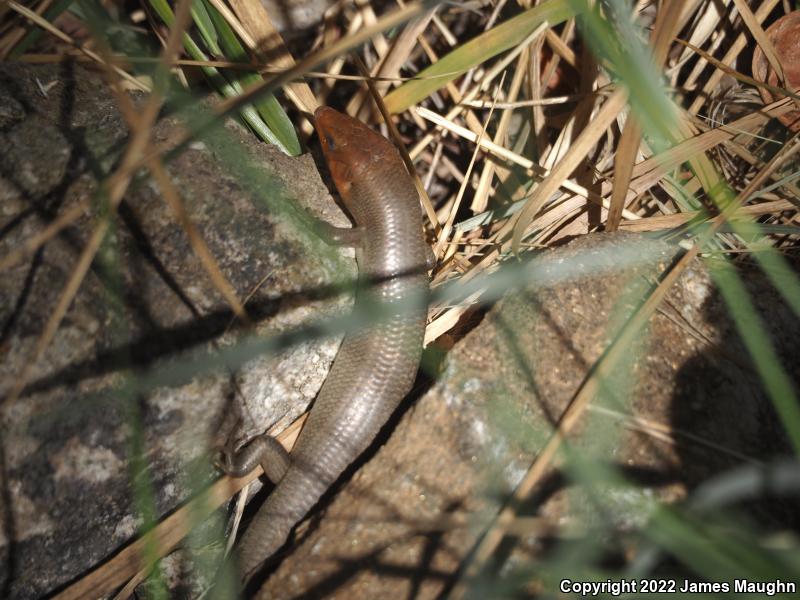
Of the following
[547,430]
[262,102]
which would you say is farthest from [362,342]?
[262,102]

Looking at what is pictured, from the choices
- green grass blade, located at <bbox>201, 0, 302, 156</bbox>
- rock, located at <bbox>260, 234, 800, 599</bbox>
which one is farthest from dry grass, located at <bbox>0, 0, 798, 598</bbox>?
rock, located at <bbox>260, 234, 800, 599</bbox>

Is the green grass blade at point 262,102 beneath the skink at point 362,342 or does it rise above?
above

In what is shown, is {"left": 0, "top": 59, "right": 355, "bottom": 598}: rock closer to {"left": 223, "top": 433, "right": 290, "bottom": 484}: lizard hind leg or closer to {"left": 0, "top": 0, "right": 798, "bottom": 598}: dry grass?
{"left": 223, "top": 433, "right": 290, "bottom": 484}: lizard hind leg

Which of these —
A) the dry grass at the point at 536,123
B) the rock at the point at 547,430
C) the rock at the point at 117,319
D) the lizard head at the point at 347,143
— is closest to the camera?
the rock at the point at 547,430

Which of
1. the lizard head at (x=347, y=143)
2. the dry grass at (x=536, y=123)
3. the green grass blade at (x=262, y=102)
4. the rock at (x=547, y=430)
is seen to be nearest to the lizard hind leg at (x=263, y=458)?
the dry grass at (x=536, y=123)

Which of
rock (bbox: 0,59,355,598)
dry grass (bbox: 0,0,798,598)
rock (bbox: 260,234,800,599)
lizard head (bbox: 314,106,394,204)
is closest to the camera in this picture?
rock (bbox: 260,234,800,599)

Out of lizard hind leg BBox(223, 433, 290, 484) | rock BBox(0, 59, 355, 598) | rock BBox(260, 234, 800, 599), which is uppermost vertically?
rock BBox(0, 59, 355, 598)

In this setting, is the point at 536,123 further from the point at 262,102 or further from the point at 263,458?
the point at 263,458

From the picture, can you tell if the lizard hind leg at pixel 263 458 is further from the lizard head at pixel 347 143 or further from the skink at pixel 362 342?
the lizard head at pixel 347 143
